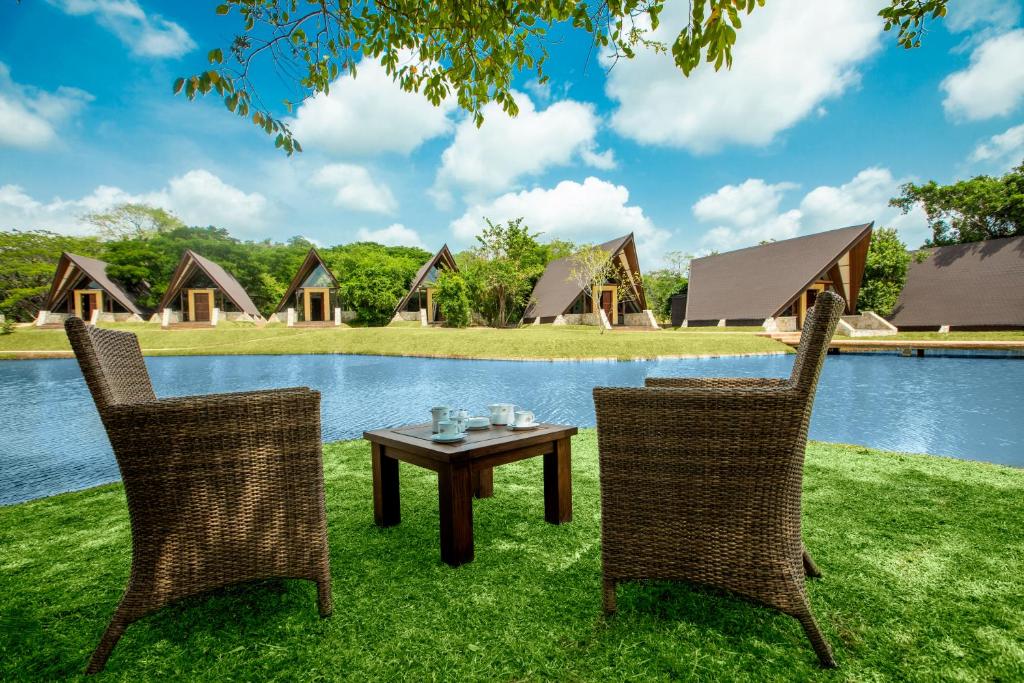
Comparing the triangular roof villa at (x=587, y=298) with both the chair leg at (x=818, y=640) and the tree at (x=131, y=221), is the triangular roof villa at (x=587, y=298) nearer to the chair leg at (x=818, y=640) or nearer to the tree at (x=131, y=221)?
the chair leg at (x=818, y=640)

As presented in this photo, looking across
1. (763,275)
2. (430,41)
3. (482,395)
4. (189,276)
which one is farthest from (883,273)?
(189,276)

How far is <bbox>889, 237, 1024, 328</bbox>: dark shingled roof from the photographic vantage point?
17812mm

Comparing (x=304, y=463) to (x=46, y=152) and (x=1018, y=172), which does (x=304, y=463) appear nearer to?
(x=1018, y=172)

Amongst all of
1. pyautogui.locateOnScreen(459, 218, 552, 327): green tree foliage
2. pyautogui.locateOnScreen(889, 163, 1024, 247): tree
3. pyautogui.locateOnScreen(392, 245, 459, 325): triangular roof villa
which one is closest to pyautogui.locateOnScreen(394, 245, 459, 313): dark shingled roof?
pyautogui.locateOnScreen(392, 245, 459, 325): triangular roof villa

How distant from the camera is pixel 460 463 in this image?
81.3 inches

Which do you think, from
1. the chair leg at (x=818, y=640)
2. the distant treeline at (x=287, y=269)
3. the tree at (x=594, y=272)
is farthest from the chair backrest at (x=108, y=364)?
the distant treeline at (x=287, y=269)

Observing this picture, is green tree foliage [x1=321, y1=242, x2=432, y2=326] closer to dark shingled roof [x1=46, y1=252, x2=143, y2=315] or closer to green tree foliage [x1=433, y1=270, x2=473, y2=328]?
green tree foliage [x1=433, y1=270, x2=473, y2=328]

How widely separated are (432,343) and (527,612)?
13356 mm

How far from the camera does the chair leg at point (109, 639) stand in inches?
57.5

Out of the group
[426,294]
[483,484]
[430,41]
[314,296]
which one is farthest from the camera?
[314,296]

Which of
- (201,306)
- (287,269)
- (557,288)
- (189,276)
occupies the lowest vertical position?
(201,306)

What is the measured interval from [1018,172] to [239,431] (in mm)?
32300

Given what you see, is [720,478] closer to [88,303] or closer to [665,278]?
[88,303]

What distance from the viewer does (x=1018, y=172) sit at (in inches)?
872
